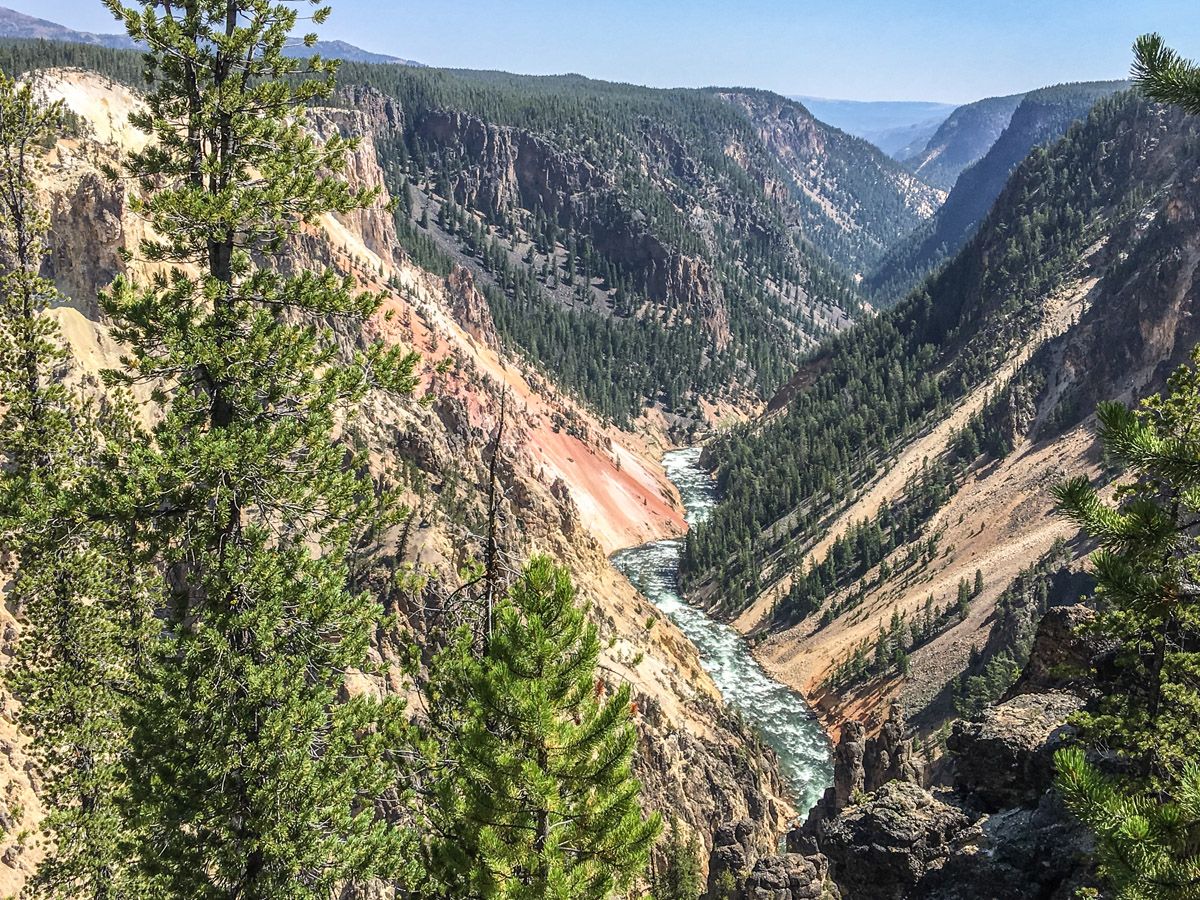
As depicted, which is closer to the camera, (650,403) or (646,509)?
(646,509)

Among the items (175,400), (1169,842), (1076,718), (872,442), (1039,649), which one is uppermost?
(175,400)

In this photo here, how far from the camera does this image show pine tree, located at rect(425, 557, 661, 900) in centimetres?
1316

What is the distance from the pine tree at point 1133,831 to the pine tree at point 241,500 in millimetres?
11063

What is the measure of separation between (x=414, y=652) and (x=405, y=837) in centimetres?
333

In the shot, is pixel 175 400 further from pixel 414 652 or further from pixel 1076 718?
pixel 1076 718

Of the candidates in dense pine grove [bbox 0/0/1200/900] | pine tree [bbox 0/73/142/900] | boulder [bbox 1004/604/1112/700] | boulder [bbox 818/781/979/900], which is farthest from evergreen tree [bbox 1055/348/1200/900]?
pine tree [bbox 0/73/142/900]

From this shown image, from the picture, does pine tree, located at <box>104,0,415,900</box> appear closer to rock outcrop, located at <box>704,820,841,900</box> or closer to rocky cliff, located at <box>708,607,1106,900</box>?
rocky cliff, located at <box>708,607,1106,900</box>

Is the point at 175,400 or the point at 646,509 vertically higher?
the point at 175,400

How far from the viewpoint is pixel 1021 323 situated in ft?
393

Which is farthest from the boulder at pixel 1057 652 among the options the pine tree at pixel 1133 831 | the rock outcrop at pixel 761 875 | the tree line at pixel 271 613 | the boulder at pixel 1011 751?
the pine tree at pixel 1133 831

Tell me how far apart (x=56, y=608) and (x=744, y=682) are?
69521 mm

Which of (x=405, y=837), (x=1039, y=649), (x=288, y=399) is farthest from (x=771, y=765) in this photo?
(x=288, y=399)

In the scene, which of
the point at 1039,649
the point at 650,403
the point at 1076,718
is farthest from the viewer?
the point at 650,403

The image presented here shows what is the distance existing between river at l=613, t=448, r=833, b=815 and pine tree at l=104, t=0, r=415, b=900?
51231 millimetres
